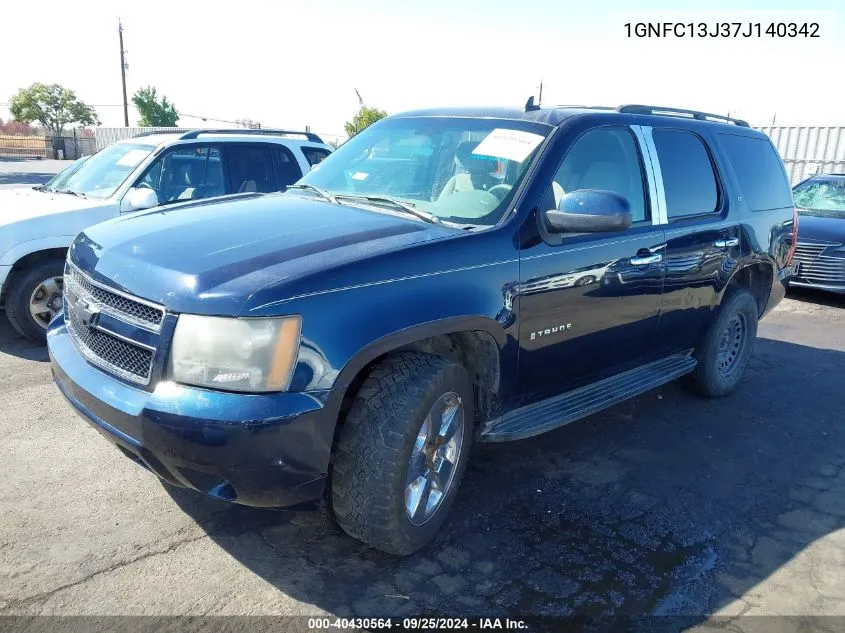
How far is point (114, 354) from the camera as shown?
273cm

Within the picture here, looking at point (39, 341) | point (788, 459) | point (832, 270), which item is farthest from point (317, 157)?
point (832, 270)

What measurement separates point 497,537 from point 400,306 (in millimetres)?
1285

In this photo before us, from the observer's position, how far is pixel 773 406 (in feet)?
16.8

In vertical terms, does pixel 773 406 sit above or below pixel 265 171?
below

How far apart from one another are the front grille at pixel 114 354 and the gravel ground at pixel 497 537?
2.76 ft

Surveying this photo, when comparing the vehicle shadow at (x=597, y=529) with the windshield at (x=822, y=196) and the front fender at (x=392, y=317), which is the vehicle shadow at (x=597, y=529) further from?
the windshield at (x=822, y=196)

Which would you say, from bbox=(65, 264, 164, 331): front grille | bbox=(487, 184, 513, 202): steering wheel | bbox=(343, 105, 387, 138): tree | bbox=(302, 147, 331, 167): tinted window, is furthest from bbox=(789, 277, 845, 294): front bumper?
bbox=(343, 105, 387, 138): tree

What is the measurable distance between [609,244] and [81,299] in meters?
2.66

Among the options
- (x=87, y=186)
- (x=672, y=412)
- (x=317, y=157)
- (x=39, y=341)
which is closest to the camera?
(x=672, y=412)

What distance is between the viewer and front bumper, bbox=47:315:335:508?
92.1 inches

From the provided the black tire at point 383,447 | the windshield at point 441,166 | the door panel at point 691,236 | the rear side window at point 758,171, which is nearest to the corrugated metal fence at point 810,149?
the rear side window at point 758,171

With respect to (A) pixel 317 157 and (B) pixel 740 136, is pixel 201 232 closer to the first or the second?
(B) pixel 740 136

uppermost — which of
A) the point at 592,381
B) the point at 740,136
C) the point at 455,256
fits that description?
the point at 740,136

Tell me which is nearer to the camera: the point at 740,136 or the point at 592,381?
the point at 592,381
